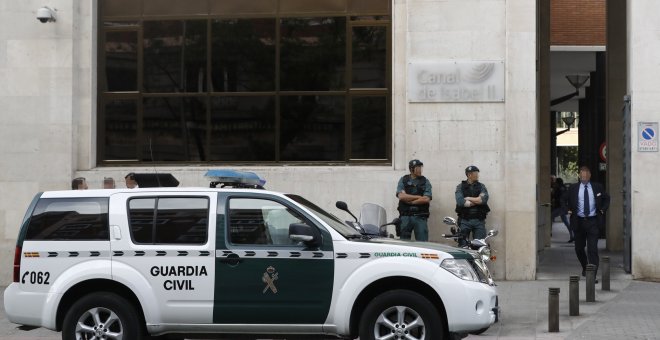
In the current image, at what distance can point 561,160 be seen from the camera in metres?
80.8

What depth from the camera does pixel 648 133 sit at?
17.1m

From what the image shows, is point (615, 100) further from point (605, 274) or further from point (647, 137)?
point (605, 274)

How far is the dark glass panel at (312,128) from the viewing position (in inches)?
717

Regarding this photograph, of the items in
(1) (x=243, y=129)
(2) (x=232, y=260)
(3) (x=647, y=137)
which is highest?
(1) (x=243, y=129)

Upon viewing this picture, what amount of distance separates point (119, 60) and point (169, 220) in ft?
Answer: 28.6

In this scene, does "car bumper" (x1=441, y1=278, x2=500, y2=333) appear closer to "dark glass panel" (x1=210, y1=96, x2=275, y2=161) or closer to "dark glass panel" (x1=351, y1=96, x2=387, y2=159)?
"dark glass panel" (x1=351, y1=96, x2=387, y2=159)

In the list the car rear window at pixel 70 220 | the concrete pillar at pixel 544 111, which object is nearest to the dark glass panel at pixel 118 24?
the car rear window at pixel 70 220

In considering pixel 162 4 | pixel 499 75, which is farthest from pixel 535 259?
pixel 162 4

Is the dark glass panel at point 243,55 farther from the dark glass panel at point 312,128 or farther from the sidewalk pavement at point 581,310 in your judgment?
the sidewalk pavement at point 581,310

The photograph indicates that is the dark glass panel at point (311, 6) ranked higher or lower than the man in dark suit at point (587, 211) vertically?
higher

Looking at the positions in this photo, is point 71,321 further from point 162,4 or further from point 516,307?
point 162,4

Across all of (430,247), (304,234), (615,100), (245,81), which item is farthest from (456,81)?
(304,234)

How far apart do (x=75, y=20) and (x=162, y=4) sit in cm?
149

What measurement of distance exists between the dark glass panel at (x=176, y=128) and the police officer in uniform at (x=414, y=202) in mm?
3633
